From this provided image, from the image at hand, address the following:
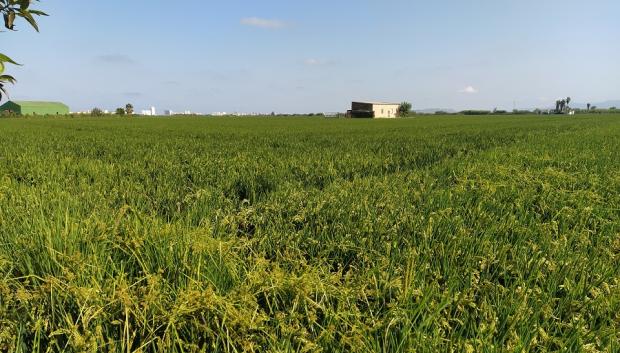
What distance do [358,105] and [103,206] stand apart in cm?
9958

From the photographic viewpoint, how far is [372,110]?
9269 centimetres

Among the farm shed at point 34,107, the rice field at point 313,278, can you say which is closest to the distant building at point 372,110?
the farm shed at point 34,107

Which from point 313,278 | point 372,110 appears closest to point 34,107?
point 372,110

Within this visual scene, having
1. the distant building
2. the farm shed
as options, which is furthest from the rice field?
the farm shed

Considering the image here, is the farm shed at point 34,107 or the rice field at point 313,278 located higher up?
the farm shed at point 34,107

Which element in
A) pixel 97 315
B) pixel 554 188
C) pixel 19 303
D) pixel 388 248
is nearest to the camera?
pixel 97 315

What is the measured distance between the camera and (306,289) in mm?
1679

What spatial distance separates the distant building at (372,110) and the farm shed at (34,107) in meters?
77.0

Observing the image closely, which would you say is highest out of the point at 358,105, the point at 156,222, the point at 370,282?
the point at 358,105

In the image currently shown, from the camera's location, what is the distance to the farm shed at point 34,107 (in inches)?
3752

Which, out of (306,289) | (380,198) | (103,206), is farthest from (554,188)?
(103,206)

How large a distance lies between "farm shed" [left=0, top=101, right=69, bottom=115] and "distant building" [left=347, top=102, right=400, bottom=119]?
3032 inches

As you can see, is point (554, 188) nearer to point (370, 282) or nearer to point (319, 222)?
point (319, 222)

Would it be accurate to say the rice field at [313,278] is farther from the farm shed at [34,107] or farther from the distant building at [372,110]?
the farm shed at [34,107]
